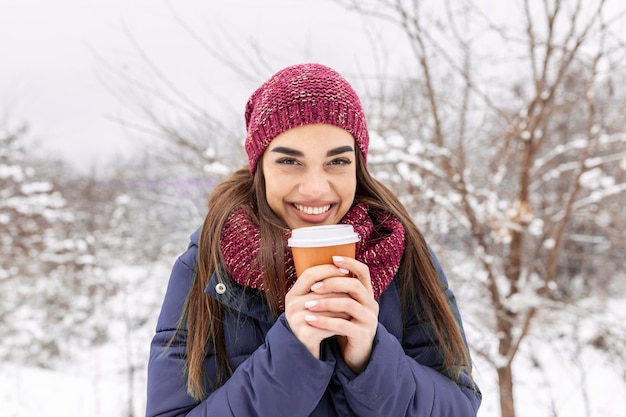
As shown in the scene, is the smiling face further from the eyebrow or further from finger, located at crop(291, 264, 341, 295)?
finger, located at crop(291, 264, 341, 295)

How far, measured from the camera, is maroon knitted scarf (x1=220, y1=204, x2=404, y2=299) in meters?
1.03

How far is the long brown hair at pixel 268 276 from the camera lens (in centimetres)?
103

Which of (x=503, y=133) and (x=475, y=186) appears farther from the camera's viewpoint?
(x=475, y=186)

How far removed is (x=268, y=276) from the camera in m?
1.02

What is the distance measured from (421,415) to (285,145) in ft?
2.36

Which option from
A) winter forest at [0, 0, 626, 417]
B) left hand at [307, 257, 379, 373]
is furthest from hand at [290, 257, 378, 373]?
winter forest at [0, 0, 626, 417]

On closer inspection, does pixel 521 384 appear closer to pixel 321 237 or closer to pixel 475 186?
pixel 475 186

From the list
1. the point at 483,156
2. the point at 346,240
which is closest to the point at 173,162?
the point at 483,156

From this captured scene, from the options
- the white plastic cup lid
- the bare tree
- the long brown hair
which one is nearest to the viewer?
the white plastic cup lid

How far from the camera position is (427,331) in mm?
1152

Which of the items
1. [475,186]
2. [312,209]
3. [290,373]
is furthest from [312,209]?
[475,186]

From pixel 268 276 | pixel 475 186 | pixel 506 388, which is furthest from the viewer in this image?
pixel 475 186

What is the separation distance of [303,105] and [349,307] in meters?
0.53

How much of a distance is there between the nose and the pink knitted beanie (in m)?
0.13
